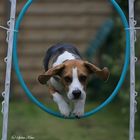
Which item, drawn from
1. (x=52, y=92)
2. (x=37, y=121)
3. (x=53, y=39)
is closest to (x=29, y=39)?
(x=53, y=39)

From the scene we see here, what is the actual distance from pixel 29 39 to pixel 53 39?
1.55 feet

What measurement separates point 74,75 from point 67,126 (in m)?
5.44

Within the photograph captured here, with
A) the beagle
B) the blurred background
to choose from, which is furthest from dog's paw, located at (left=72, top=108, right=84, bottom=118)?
the blurred background

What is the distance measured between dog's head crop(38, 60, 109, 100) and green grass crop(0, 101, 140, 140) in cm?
407

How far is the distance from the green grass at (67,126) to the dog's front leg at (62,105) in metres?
3.80

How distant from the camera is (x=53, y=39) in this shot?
1433cm

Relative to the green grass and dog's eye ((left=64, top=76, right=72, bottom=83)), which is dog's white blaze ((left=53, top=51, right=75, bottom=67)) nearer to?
dog's eye ((left=64, top=76, right=72, bottom=83))

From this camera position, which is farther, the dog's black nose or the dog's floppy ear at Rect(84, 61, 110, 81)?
the dog's floppy ear at Rect(84, 61, 110, 81)

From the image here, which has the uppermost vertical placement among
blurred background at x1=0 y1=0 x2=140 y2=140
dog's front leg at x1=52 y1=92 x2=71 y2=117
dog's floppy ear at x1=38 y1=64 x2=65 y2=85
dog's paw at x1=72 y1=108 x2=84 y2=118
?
blurred background at x1=0 y1=0 x2=140 y2=140

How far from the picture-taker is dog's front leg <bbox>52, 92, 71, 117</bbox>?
731cm

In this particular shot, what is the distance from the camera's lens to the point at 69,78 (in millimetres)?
7094

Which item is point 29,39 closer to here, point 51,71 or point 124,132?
point 124,132

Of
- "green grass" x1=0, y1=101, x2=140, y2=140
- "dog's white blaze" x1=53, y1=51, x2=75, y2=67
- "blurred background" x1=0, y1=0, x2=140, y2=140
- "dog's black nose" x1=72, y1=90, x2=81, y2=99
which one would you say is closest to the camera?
"dog's black nose" x1=72, y1=90, x2=81, y2=99

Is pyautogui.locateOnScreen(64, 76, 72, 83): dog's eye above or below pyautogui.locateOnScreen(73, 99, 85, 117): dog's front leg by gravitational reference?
above
